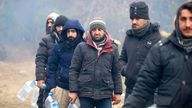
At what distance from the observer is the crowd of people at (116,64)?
3.46 metres

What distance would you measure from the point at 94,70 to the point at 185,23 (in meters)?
2.47

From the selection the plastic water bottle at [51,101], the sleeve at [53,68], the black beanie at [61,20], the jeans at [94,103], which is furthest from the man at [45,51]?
the jeans at [94,103]

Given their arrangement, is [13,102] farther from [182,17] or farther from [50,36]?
[182,17]

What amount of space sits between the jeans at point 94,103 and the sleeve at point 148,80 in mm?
2181

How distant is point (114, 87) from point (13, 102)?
18.4ft

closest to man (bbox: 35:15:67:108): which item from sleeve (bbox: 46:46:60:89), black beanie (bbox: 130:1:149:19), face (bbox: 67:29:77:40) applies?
sleeve (bbox: 46:46:60:89)

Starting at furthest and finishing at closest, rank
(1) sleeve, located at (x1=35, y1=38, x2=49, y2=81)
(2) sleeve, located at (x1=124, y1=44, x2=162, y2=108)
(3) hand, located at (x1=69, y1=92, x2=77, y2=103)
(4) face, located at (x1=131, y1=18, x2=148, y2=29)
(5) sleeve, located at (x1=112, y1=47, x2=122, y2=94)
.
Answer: (1) sleeve, located at (x1=35, y1=38, x2=49, y2=81), (5) sleeve, located at (x1=112, y1=47, x2=122, y2=94), (3) hand, located at (x1=69, y1=92, x2=77, y2=103), (4) face, located at (x1=131, y1=18, x2=148, y2=29), (2) sleeve, located at (x1=124, y1=44, x2=162, y2=108)

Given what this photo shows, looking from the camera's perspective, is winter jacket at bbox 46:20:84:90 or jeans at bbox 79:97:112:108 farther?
winter jacket at bbox 46:20:84:90

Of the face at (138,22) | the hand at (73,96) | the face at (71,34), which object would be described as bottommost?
the hand at (73,96)

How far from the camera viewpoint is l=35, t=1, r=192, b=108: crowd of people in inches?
136

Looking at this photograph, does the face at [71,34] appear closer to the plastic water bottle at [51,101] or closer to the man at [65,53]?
the man at [65,53]

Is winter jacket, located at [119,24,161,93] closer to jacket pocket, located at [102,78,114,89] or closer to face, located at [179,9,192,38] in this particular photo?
jacket pocket, located at [102,78,114,89]

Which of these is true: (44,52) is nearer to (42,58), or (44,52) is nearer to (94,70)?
(42,58)

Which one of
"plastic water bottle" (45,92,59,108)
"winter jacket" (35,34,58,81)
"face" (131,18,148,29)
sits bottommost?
"plastic water bottle" (45,92,59,108)
